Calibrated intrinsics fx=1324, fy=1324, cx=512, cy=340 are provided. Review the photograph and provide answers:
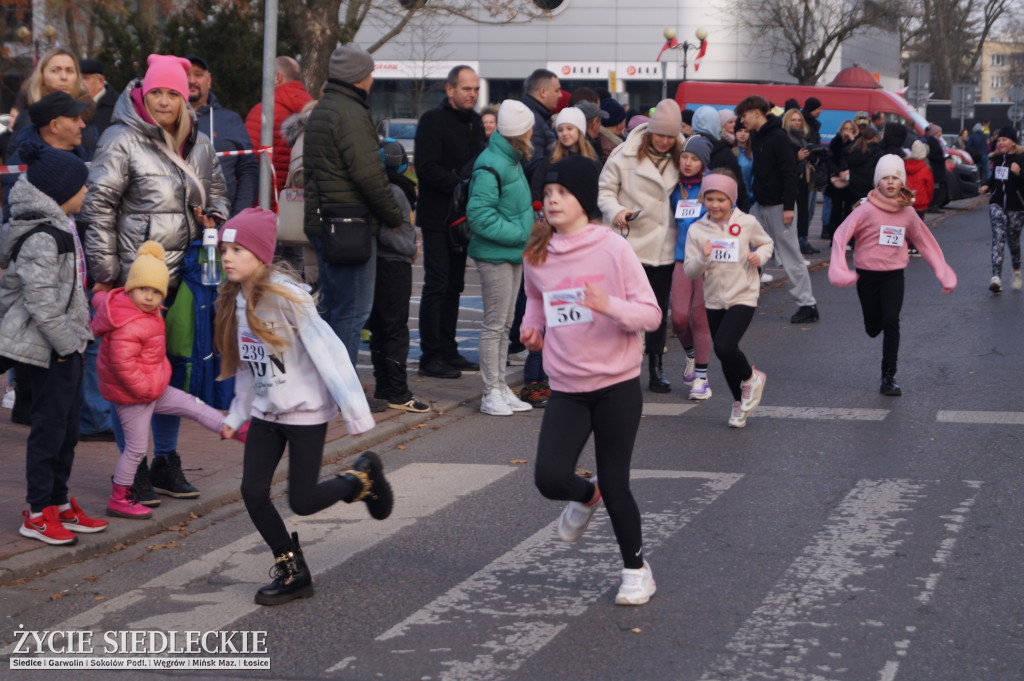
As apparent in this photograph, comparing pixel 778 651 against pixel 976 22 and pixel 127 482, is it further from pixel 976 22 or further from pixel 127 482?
pixel 976 22

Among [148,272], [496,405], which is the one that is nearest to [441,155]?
[496,405]

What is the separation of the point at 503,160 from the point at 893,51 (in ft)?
262

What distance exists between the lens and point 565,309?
528cm

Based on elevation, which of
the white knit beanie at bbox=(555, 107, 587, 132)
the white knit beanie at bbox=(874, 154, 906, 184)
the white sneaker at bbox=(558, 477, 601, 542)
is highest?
the white knit beanie at bbox=(555, 107, 587, 132)

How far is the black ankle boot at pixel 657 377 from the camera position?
10.1 m

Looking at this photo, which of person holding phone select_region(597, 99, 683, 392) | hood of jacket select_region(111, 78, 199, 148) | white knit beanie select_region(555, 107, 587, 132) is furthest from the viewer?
person holding phone select_region(597, 99, 683, 392)

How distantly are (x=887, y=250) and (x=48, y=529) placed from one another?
639 cm

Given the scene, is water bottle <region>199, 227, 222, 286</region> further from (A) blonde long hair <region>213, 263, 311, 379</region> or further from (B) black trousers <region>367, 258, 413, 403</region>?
(B) black trousers <region>367, 258, 413, 403</region>

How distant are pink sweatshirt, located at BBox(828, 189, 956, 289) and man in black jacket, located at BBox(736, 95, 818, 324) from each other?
3.39 m

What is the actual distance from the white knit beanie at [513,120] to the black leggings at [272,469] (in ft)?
13.0

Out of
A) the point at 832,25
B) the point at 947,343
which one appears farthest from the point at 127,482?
the point at 832,25

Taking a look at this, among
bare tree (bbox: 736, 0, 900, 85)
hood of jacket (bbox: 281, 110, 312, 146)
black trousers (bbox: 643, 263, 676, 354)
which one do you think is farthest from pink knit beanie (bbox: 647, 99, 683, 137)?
bare tree (bbox: 736, 0, 900, 85)

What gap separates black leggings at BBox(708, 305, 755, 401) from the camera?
28.3ft

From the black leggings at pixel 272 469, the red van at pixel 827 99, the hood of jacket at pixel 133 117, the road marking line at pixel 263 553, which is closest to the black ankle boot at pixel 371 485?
the black leggings at pixel 272 469
